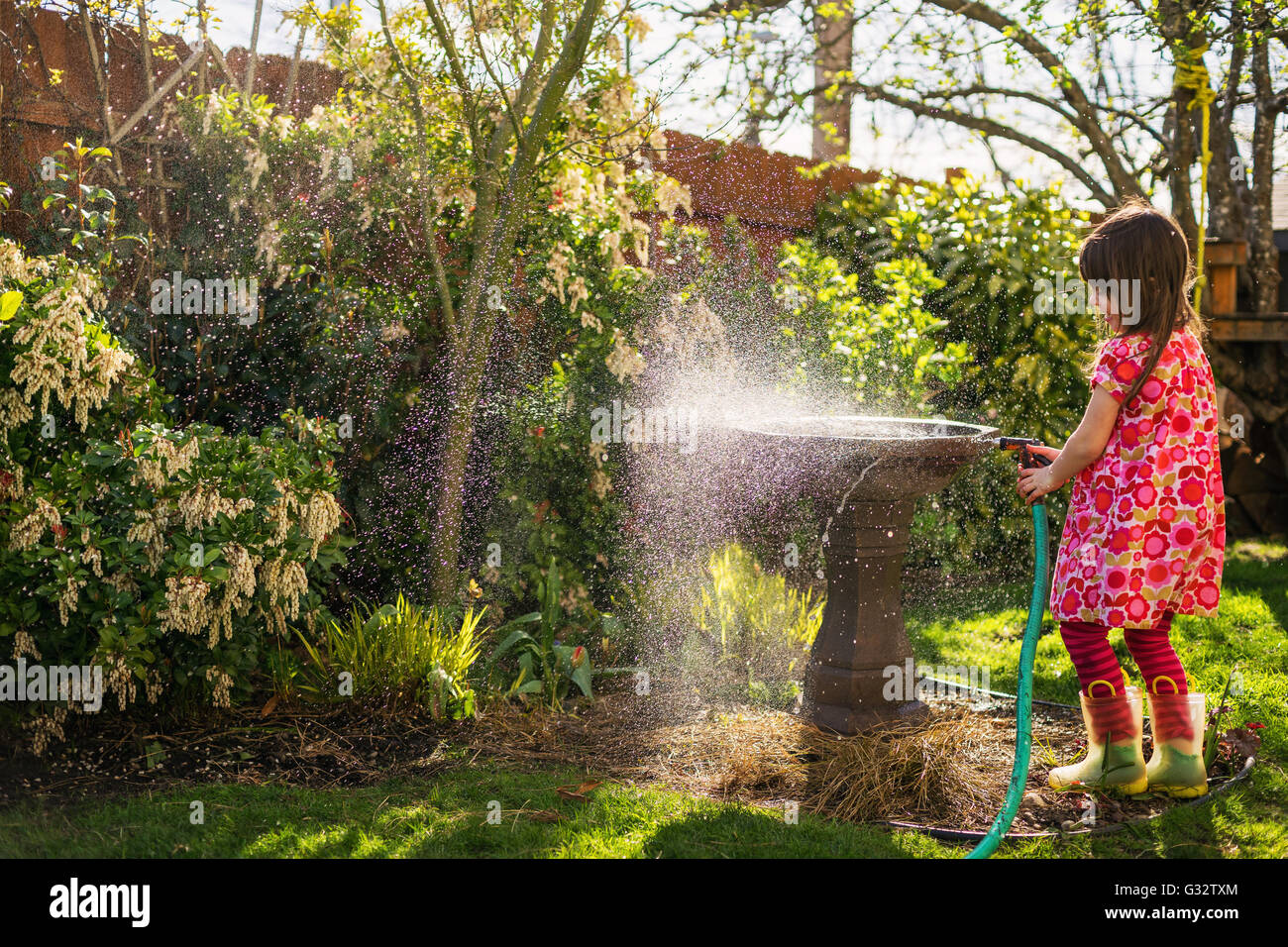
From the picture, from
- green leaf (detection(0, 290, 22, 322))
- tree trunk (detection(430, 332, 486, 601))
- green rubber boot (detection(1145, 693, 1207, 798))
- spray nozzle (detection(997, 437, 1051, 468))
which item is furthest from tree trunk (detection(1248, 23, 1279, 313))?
green leaf (detection(0, 290, 22, 322))

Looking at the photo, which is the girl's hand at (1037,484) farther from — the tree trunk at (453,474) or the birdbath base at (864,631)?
the tree trunk at (453,474)

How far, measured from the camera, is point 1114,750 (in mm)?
2959

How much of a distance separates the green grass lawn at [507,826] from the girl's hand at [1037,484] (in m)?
0.88

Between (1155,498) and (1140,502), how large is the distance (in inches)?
1.5

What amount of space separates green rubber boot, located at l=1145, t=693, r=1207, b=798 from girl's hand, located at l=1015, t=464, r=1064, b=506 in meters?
0.64

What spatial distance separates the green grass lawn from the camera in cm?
249

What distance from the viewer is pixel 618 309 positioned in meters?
4.35

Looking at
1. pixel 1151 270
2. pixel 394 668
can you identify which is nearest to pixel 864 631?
pixel 1151 270

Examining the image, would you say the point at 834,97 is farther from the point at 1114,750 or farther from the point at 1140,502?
the point at 1114,750

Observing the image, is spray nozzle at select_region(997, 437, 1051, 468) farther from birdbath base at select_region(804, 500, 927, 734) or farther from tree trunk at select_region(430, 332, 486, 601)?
tree trunk at select_region(430, 332, 486, 601)

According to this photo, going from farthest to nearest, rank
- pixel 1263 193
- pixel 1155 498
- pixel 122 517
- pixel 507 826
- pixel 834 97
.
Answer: pixel 1263 193 → pixel 834 97 → pixel 122 517 → pixel 1155 498 → pixel 507 826

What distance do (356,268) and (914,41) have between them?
467cm

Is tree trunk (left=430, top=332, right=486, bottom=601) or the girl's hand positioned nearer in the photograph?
the girl's hand
